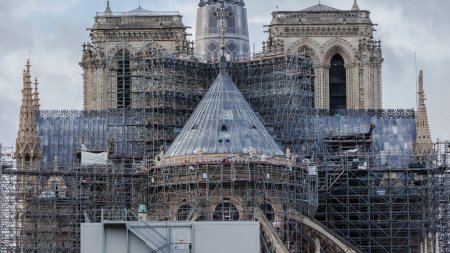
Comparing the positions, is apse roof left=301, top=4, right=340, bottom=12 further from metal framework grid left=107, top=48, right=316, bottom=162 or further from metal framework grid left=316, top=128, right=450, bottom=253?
metal framework grid left=316, top=128, right=450, bottom=253

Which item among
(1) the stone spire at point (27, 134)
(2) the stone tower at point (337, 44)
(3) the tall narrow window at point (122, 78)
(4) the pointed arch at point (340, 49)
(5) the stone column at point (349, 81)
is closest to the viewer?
(1) the stone spire at point (27, 134)

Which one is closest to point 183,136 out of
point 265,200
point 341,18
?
point 265,200

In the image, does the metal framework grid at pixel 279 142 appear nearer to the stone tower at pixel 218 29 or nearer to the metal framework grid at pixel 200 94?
the metal framework grid at pixel 200 94

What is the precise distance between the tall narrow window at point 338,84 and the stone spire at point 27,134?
24344mm

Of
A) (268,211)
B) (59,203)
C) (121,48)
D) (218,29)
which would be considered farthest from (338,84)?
(268,211)

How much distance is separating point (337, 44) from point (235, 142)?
3023 cm

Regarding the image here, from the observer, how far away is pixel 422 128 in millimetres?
161750

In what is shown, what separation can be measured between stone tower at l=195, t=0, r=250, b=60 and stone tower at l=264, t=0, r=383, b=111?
24.6 ft

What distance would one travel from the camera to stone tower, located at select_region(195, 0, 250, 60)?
160250 mm

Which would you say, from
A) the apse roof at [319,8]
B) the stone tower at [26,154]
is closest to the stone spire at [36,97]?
the stone tower at [26,154]

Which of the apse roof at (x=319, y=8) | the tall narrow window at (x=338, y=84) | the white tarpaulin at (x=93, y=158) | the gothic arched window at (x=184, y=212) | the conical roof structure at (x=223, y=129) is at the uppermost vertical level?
the apse roof at (x=319, y=8)

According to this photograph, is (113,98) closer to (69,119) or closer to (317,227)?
(69,119)

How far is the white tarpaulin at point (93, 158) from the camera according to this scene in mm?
148375

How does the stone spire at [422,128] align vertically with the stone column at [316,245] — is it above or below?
above
